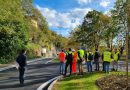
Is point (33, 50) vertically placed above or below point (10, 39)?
below

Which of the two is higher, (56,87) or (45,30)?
(45,30)

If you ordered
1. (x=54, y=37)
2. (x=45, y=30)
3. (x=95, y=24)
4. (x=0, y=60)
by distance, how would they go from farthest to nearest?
(x=54, y=37) → (x=45, y=30) → (x=95, y=24) → (x=0, y=60)

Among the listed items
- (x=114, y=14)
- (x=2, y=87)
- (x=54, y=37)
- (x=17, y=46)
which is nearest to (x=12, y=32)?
(x=17, y=46)

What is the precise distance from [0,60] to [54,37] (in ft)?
237

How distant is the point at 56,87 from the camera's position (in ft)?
60.4

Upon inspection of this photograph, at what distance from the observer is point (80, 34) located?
288 feet

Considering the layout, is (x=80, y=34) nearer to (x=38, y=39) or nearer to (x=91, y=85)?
(x=38, y=39)

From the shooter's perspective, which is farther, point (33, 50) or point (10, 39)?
point (33, 50)

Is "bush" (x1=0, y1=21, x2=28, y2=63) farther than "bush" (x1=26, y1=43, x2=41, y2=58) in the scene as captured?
No

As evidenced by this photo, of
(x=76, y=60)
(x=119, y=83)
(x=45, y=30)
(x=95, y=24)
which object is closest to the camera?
(x=119, y=83)

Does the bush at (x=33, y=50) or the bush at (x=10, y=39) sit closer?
the bush at (x=10, y=39)

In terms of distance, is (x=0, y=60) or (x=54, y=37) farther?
(x=54, y=37)

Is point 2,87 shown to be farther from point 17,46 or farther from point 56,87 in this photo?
point 17,46

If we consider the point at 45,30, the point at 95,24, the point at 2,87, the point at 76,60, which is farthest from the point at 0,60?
the point at 45,30
